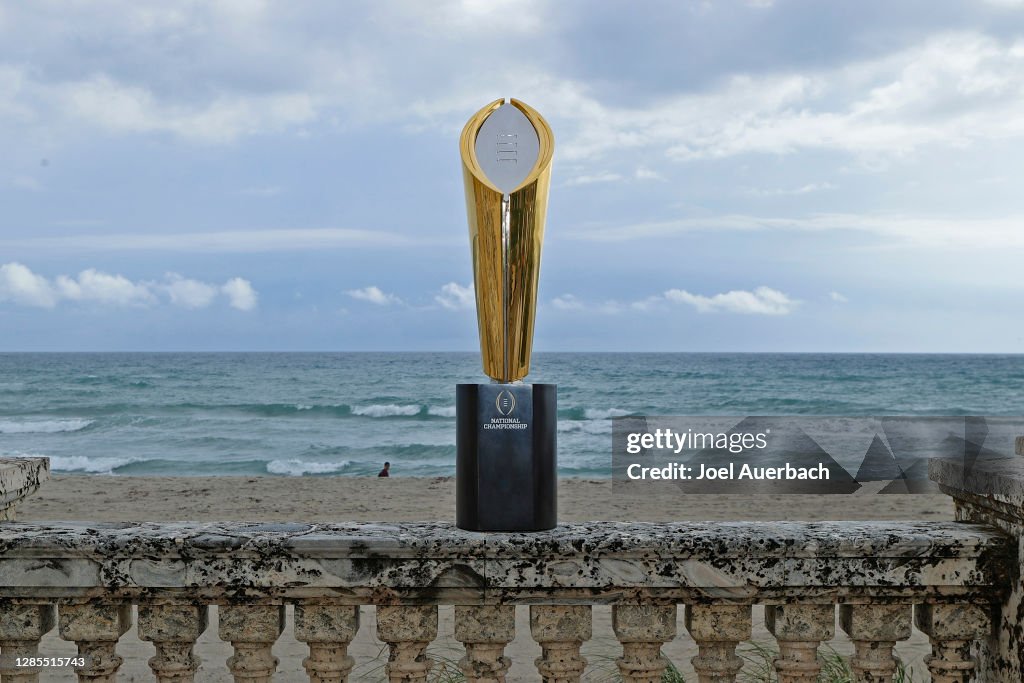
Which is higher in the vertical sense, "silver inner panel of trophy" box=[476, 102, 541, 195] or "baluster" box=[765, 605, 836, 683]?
"silver inner panel of trophy" box=[476, 102, 541, 195]

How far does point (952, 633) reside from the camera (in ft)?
6.12

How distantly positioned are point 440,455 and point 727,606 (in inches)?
749

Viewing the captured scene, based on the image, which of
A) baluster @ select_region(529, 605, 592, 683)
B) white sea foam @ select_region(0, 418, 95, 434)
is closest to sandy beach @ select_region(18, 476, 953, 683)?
baluster @ select_region(529, 605, 592, 683)

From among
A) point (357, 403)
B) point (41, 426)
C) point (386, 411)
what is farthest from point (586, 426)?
point (41, 426)

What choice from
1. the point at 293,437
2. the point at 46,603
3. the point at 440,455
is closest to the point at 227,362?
the point at 293,437

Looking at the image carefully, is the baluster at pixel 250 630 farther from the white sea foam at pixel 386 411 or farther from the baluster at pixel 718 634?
the white sea foam at pixel 386 411

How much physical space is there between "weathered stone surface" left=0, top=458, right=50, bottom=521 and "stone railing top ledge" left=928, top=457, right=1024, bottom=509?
6.89 ft

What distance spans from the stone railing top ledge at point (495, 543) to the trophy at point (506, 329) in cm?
6

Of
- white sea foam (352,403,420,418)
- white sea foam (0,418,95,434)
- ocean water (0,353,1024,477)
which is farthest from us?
white sea foam (352,403,420,418)

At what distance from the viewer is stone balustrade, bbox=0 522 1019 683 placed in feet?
5.82

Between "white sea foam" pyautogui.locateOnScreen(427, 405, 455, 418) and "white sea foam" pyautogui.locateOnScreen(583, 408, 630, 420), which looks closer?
"white sea foam" pyautogui.locateOnScreen(427, 405, 455, 418)

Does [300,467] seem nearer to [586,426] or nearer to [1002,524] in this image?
[586,426]

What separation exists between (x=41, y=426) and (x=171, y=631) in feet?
88.9

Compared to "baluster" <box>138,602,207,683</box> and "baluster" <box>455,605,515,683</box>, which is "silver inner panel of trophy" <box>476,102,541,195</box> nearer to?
"baluster" <box>455,605,515,683</box>
